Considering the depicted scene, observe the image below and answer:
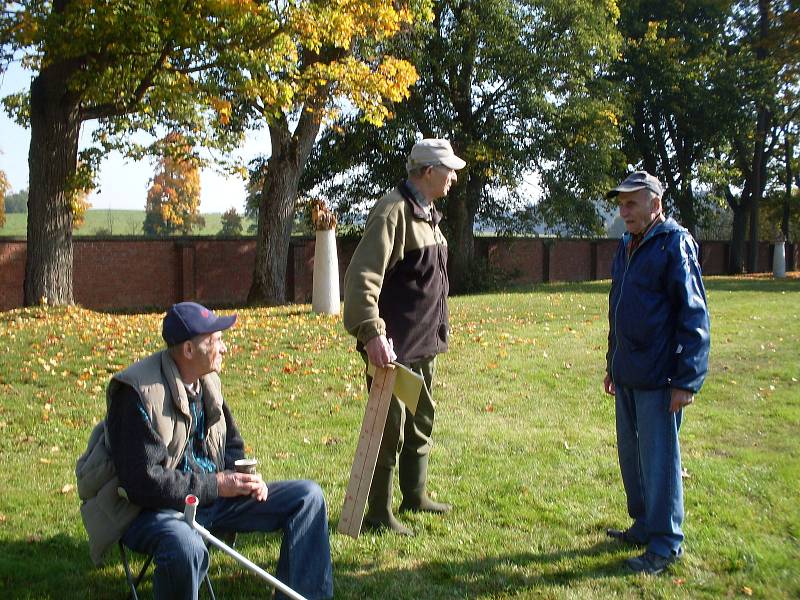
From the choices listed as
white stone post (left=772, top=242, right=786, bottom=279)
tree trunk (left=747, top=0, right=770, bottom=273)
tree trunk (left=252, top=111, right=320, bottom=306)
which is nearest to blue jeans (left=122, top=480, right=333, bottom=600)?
tree trunk (left=252, top=111, right=320, bottom=306)

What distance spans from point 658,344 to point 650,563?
115 cm

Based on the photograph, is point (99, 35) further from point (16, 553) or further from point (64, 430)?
point (16, 553)

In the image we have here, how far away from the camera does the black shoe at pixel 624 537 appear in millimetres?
4727

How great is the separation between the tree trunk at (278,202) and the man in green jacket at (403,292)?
15.7m

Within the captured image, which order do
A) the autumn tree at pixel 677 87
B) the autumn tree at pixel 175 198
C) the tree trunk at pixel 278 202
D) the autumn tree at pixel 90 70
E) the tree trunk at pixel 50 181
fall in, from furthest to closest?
the autumn tree at pixel 175 198 → the autumn tree at pixel 677 87 → the tree trunk at pixel 278 202 → the tree trunk at pixel 50 181 → the autumn tree at pixel 90 70

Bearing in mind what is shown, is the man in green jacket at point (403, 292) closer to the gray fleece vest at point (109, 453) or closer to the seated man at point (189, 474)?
the seated man at point (189, 474)

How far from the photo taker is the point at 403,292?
466 centimetres

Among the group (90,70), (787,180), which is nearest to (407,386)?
(90,70)

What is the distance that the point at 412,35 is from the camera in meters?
24.3

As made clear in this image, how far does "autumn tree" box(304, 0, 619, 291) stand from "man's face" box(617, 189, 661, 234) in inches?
819

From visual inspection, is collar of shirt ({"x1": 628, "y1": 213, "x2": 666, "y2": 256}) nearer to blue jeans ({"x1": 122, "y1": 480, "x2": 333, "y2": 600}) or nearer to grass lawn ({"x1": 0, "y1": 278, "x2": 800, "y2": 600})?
grass lawn ({"x1": 0, "y1": 278, "x2": 800, "y2": 600})

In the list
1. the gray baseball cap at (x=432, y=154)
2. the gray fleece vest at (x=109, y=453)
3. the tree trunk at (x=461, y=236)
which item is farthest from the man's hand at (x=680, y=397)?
the tree trunk at (x=461, y=236)

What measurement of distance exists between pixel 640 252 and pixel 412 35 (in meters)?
21.3

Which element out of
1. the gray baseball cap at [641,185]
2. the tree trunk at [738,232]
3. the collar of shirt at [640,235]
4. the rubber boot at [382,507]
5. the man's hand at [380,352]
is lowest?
the rubber boot at [382,507]
